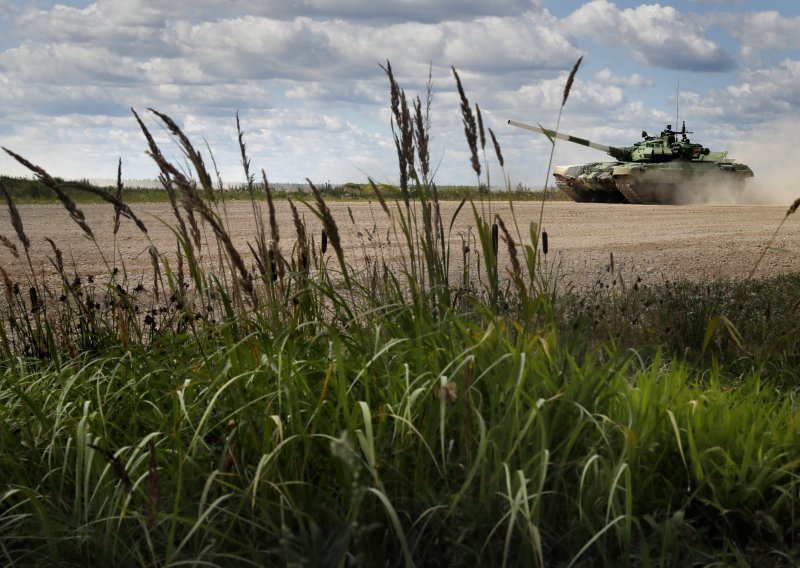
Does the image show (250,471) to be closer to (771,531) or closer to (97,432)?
(97,432)

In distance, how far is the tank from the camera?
2348 cm

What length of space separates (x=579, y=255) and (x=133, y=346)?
24.8 feet

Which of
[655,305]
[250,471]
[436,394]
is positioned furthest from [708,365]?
[250,471]

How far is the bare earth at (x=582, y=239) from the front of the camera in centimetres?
895

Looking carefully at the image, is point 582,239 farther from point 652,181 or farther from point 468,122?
point 652,181

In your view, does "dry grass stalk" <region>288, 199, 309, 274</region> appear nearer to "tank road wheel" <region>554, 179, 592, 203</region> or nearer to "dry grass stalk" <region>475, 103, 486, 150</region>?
"dry grass stalk" <region>475, 103, 486, 150</region>

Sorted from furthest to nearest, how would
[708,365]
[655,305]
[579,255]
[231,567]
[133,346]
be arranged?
[579,255] < [655,305] < [708,365] < [133,346] < [231,567]

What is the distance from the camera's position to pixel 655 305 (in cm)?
570

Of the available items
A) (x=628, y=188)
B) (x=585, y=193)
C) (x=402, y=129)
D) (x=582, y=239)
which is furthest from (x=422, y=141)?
(x=585, y=193)

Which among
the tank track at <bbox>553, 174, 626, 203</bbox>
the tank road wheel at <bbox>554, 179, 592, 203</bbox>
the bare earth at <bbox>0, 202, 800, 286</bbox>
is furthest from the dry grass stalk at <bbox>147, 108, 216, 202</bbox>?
the tank road wheel at <bbox>554, 179, 592, 203</bbox>

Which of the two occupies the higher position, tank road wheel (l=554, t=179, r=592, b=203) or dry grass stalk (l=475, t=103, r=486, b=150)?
dry grass stalk (l=475, t=103, r=486, b=150)

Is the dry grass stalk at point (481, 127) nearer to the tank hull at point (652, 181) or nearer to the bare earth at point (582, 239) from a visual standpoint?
the bare earth at point (582, 239)

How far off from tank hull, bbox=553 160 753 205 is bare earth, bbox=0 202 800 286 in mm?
3621

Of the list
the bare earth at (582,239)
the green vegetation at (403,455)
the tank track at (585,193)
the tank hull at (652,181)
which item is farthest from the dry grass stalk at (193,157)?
the tank track at (585,193)
